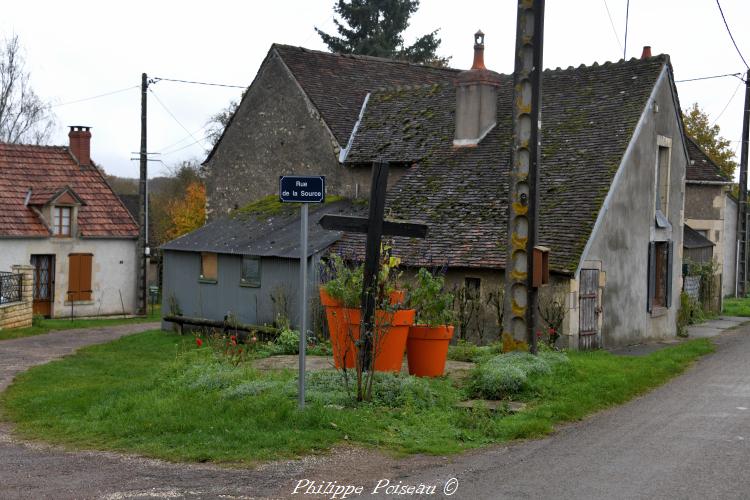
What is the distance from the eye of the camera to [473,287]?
20.2 m

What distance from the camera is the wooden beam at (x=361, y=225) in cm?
1158

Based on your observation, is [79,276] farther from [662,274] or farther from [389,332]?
[389,332]

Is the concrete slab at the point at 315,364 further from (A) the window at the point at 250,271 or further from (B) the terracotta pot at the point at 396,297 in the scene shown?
(A) the window at the point at 250,271

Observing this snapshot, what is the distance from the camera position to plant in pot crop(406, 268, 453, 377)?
1205 cm

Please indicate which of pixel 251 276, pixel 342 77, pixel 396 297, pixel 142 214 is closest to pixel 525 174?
pixel 396 297

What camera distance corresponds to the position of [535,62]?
506 inches

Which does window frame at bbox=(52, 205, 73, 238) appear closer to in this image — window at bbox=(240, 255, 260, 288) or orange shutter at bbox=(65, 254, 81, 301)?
orange shutter at bbox=(65, 254, 81, 301)

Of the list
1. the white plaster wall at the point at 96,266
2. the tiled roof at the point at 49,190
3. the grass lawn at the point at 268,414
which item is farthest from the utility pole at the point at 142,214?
the grass lawn at the point at 268,414

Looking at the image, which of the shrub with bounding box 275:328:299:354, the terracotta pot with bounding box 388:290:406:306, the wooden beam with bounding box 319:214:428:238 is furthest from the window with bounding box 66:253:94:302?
the terracotta pot with bounding box 388:290:406:306

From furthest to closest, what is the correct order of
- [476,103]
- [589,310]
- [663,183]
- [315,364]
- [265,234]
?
[265,234], [476,103], [663,183], [589,310], [315,364]


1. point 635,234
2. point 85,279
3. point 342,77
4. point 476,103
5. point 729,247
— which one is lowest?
point 85,279

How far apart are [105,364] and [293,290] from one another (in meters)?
5.09

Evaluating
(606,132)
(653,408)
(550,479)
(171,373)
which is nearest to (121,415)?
(171,373)

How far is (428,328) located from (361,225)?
5.45 feet
